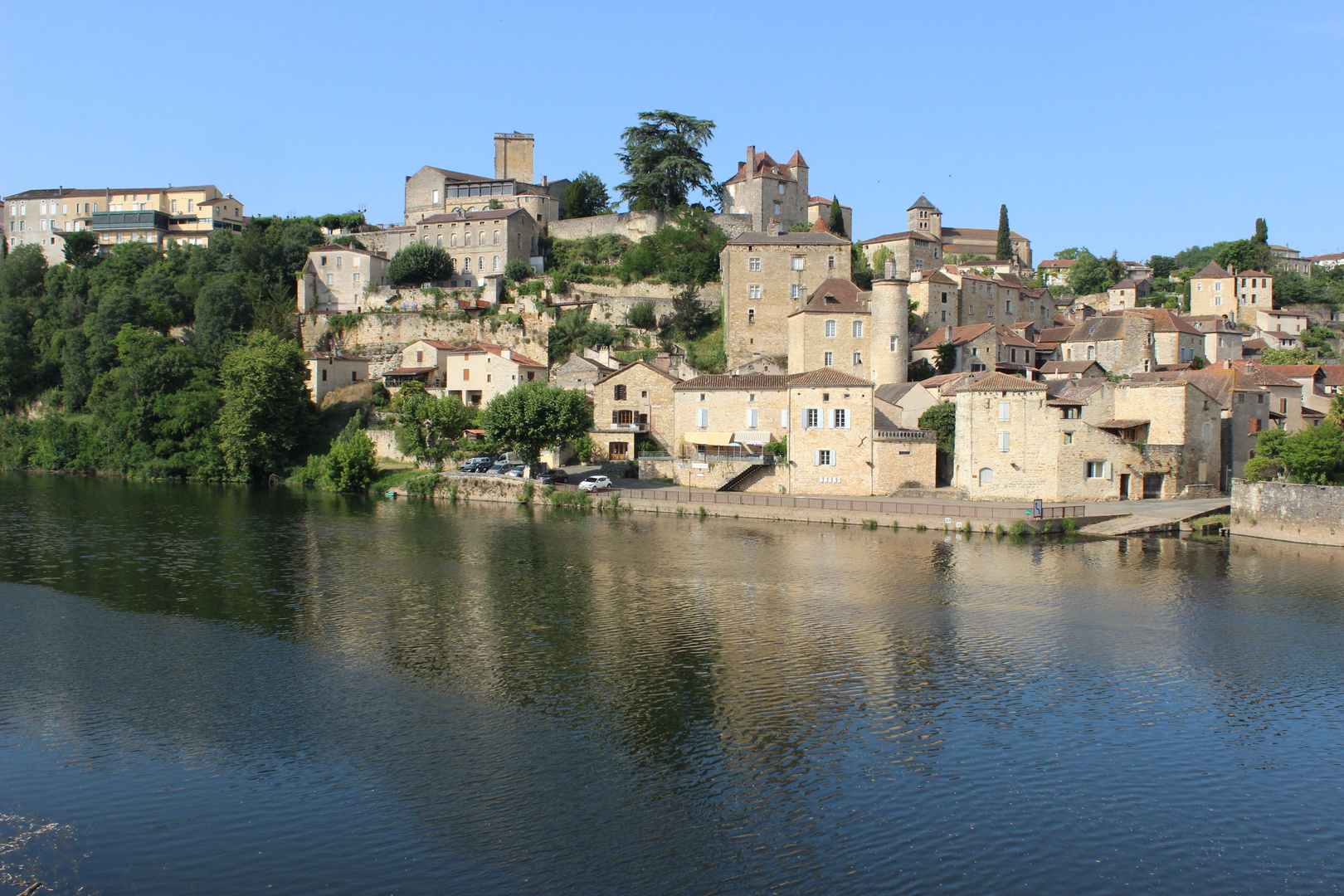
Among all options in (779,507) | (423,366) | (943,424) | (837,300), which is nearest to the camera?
(779,507)

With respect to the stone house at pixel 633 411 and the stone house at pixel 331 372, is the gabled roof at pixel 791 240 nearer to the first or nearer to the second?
the stone house at pixel 633 411

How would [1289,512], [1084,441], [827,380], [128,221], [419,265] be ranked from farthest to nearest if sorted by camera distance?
[128,221], [419,265], [827,380], [1084,441], [1289,512]

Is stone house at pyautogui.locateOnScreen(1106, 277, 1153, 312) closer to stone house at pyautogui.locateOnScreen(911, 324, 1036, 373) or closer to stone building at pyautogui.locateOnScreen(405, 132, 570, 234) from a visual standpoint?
stone house at pyautogui.locateOnScreen(911, 324, 1036, 373)

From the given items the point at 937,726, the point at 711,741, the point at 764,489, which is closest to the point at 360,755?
the point at 711,741

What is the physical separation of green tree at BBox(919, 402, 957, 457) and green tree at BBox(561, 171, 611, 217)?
31218mm

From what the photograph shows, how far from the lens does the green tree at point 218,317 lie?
57.2 m

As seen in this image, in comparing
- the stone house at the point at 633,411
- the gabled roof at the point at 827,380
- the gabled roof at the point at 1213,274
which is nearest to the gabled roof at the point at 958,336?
the gabled roof at the point at 827,380

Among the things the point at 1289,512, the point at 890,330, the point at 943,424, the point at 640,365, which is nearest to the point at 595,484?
the point at 640,365

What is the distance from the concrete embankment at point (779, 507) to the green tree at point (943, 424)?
454 cm

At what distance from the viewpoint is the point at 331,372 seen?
54.0 metres

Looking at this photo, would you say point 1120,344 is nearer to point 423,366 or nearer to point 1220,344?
point 1220,344

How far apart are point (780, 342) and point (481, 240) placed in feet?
68.3

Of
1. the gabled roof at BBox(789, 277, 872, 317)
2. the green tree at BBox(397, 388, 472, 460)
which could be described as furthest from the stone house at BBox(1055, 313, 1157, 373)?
the green tree at BBox(397, 388, 472, 460)

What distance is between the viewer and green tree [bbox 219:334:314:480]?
48.1 metres
